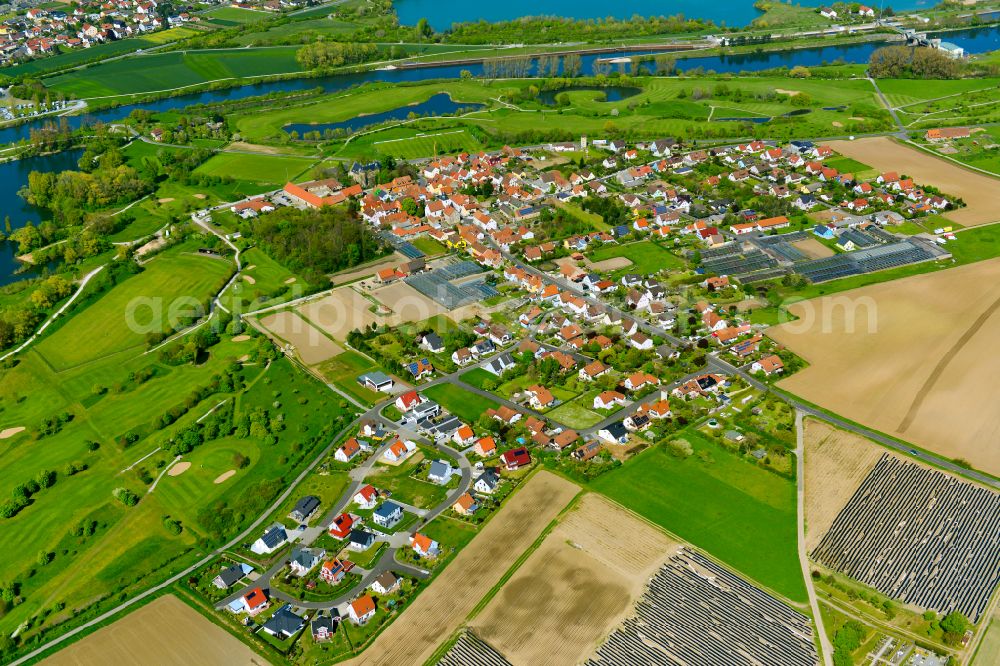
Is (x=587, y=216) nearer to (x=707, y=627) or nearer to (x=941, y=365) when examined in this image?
(x=941, y=365)

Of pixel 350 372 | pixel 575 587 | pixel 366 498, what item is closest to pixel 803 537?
pixel 575 587

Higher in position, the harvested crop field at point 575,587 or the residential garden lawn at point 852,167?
the residential garden lawn at point 852,167

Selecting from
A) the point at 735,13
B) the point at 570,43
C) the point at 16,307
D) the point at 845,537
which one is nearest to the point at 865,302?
the point at 845,537

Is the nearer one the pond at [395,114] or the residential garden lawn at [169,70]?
the pond at [395,114]

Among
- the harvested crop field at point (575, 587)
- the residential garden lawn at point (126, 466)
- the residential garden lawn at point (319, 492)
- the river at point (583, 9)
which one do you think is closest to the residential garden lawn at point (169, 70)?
the river at point (583, 9)

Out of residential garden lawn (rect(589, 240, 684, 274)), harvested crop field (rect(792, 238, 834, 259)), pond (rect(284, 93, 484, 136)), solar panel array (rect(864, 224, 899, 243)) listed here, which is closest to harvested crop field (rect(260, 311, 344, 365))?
residential garden lawn (rect(589, 240, 684, 274))

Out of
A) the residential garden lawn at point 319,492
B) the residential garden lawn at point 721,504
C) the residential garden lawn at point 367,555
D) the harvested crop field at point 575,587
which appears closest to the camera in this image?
the harvested crop field at point 575,587

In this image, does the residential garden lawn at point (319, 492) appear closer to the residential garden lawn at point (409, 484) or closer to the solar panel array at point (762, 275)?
the residential garden lawn at point (409, 484)
